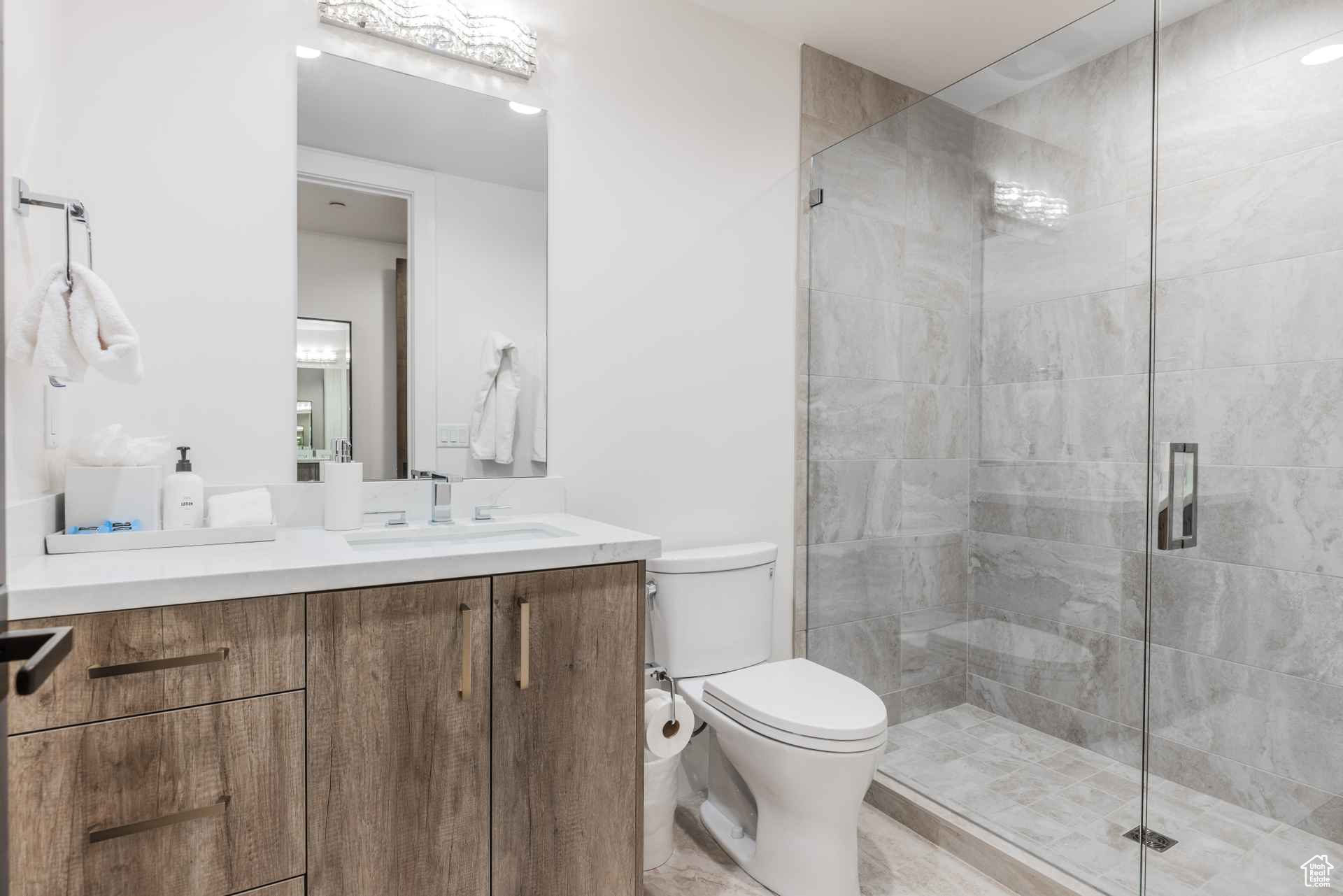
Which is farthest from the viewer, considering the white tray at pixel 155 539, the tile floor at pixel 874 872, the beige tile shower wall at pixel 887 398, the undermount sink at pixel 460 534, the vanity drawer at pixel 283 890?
the beige tile shower wall at pixel 887 398

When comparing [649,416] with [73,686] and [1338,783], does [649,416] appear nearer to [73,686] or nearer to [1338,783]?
[73,686]

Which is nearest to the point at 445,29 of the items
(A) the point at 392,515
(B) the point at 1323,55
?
(A) the point at 392,515

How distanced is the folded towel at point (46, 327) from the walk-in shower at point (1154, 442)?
1.99m

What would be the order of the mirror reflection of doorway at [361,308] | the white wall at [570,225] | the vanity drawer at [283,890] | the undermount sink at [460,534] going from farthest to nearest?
the mirror reflection of doorway at [361,308] → the undermount sink at [460,534] → the white wall at [570,225] → the vanity drawer at [283,890]

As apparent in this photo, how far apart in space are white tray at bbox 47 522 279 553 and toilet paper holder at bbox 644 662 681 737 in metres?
0.87

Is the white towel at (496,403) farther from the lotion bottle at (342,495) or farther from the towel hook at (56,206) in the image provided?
the towel hook at (56,206)

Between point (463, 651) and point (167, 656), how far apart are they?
44 cm

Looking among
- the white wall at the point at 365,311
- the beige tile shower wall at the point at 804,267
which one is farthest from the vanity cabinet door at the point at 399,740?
the beige tile shower wall at the point at 804,267

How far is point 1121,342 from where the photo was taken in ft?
5.53

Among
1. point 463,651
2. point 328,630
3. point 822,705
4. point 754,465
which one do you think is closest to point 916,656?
point 822,705

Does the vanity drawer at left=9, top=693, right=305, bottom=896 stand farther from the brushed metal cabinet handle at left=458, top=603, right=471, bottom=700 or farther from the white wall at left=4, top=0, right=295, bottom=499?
the white wall at left=4, top=0, right=295, bottom=499

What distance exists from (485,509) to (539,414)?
0.30m

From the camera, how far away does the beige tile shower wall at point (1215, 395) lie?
1.57 metres

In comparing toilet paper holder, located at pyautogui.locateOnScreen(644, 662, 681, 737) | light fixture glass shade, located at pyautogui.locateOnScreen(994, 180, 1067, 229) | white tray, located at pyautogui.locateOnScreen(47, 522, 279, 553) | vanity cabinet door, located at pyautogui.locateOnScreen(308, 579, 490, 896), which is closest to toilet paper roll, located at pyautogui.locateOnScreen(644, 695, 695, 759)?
toilet paper holder, located at pyautogui.locateOnScreen(644, 662, 681, 737)
